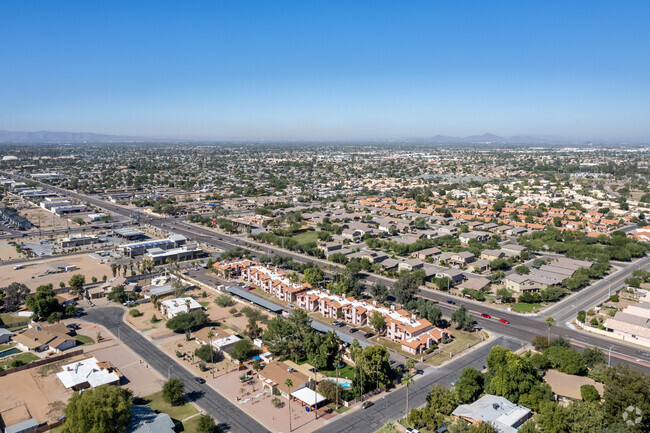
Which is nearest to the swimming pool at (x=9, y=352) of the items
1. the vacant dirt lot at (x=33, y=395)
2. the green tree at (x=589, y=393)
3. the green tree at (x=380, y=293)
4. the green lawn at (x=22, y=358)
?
the green lawn at (x=22, y=358)

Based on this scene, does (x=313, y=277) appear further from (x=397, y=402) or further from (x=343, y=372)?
(x=397, y=402)

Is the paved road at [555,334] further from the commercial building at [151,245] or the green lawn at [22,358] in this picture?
the commercial building at [151,245]

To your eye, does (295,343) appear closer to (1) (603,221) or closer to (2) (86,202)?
(1) (603,221)

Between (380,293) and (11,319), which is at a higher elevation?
(380,293)

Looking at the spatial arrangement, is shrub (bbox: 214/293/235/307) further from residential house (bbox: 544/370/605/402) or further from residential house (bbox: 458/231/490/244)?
residential house (bbox: 458/231/490/244)

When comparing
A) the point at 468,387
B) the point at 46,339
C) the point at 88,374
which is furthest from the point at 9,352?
the point at 468,387

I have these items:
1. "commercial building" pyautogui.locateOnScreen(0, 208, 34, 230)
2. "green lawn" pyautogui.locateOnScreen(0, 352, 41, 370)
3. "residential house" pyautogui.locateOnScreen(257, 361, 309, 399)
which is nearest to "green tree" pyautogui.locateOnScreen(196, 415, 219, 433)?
"residential house" pyautogui.locateOnScreen(257, 361, 309, 399)
